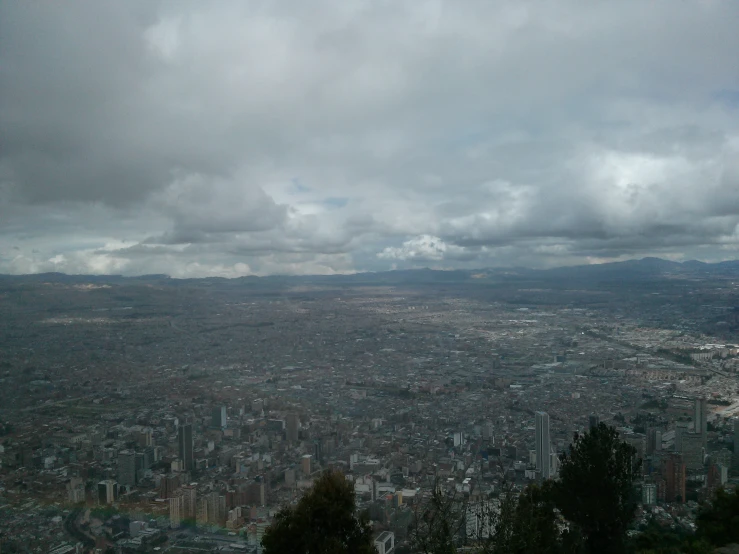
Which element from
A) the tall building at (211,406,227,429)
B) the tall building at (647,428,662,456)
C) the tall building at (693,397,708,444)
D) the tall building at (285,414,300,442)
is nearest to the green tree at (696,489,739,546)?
the tall building at (647,428,662,456)

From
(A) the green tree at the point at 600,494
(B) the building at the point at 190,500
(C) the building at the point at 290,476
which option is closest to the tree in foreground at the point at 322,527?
(A) the green tree at the point at 600,494

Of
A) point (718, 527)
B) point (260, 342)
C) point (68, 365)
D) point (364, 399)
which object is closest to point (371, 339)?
point (260, 342)

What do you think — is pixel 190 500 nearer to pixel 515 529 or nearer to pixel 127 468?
pixel 127 468

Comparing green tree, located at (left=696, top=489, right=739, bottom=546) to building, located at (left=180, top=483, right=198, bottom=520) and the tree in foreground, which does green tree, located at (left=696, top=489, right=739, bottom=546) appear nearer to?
the tree in foreground

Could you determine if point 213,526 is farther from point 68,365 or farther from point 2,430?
point 68,365

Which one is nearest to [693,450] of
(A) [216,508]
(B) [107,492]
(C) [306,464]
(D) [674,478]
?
(D) [674,478]
